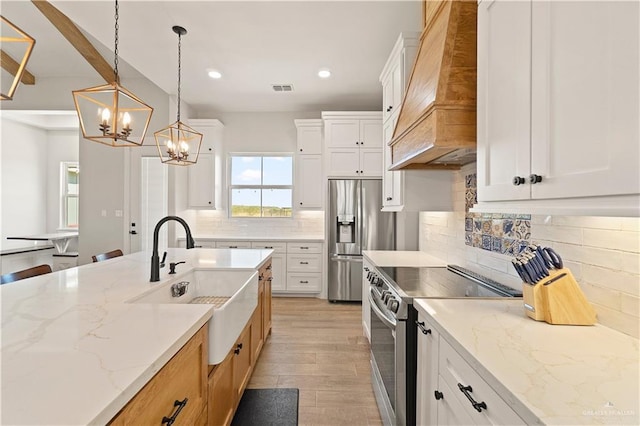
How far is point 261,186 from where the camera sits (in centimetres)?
547

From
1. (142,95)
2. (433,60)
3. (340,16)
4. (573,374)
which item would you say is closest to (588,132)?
(573,374)

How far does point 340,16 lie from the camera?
2871mm

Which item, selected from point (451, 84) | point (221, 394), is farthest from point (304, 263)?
point (451, 84)

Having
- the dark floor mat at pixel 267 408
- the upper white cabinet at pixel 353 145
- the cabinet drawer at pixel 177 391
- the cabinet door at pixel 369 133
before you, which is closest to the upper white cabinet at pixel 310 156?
the upper white cabinet at pixel 353 145

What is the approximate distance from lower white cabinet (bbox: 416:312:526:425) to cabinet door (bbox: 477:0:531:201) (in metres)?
0.62

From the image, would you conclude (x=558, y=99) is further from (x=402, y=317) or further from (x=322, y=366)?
(x=322, y=366)

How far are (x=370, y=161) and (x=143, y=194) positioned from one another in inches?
142

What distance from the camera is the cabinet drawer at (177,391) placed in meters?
0.81

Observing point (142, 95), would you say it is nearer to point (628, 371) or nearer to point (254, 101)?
point (254, 101)

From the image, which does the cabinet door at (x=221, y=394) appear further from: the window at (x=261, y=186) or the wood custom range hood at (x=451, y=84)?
Answer: the window at (x=261, y=186)

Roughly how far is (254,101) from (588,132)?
4.75 metres

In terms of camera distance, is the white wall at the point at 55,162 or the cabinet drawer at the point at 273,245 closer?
the cabinet drawer at the point at 273,245

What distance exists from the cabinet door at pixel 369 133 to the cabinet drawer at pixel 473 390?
3.79 m

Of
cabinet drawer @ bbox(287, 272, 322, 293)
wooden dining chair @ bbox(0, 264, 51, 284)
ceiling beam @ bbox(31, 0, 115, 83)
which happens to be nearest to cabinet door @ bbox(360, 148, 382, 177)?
cabinet drawer @ bbox(287, 272, 322, 293)
